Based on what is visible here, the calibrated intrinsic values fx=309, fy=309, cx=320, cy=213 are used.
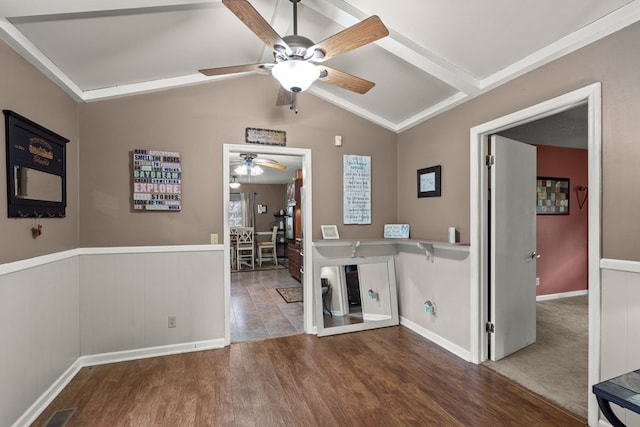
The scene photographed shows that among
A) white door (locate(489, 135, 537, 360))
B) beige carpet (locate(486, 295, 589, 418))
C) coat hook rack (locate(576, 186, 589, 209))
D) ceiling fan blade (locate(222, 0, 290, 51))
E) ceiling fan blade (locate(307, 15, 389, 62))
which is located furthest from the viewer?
coat hook rack (locate(576, 186, 589, 209))

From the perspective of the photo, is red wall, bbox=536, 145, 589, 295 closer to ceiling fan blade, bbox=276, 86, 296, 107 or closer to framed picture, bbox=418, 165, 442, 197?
framed picture, bbox=418, 165, 442, 197

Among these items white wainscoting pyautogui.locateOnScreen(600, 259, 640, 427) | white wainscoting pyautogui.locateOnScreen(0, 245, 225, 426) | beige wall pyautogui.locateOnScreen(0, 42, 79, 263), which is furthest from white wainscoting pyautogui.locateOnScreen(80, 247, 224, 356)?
white wainscoting pyautogui.locateOnScreen(600, 259, 640, 427)

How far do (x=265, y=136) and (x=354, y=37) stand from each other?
70.9 inches

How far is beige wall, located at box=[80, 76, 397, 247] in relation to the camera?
281cm

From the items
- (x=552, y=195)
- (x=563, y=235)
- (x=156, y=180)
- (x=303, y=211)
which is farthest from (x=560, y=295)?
(x=156, y=180)

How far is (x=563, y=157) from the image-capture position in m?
4.86

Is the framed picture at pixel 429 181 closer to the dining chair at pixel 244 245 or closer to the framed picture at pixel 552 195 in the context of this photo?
the framed picture at pixel 552 195

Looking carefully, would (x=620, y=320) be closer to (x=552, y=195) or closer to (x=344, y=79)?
(x=344, y=79)

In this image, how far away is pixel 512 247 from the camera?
9.37 feet

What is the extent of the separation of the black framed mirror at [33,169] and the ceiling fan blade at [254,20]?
4.85 ft

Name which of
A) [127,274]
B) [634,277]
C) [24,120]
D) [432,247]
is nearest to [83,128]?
[24,120]

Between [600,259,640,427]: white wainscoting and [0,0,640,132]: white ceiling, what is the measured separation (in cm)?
138

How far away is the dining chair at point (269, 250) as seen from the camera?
8031mm

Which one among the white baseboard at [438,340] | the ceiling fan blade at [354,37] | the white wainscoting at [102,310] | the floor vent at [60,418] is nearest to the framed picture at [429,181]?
the white baseboard at [438,340]
